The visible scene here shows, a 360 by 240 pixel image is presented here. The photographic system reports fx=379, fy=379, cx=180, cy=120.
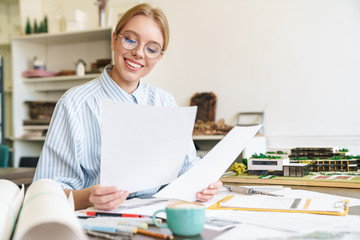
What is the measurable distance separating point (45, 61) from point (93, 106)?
3.87 m

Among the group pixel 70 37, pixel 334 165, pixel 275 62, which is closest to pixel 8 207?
pixel 334 165

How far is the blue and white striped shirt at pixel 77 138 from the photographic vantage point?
4.49 ft

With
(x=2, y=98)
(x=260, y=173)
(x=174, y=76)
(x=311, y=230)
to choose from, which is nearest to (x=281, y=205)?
(x=311, y=230)

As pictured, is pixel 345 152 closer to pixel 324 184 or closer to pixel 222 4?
pixel 324 184

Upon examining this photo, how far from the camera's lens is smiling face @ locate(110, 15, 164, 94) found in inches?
57.2

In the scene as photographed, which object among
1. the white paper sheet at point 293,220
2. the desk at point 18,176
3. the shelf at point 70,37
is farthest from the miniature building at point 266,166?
the shelf at point 70,37

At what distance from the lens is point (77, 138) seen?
4.52 feet

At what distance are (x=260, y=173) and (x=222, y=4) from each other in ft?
8.73

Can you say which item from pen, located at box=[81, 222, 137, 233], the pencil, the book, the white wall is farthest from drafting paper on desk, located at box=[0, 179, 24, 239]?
the white wall

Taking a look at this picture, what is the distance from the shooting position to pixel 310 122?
377 cm

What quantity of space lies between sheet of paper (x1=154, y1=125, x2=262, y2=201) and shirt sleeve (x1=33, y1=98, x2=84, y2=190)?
45 cm

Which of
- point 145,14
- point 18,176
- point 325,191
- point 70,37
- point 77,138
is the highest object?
point 70,37

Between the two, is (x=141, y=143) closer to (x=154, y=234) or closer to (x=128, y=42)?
(x=154, y=234)

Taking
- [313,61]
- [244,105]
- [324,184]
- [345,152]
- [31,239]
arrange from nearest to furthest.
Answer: [31,239]
[324,184]
[345,152]
[313,61]
[244,105]
